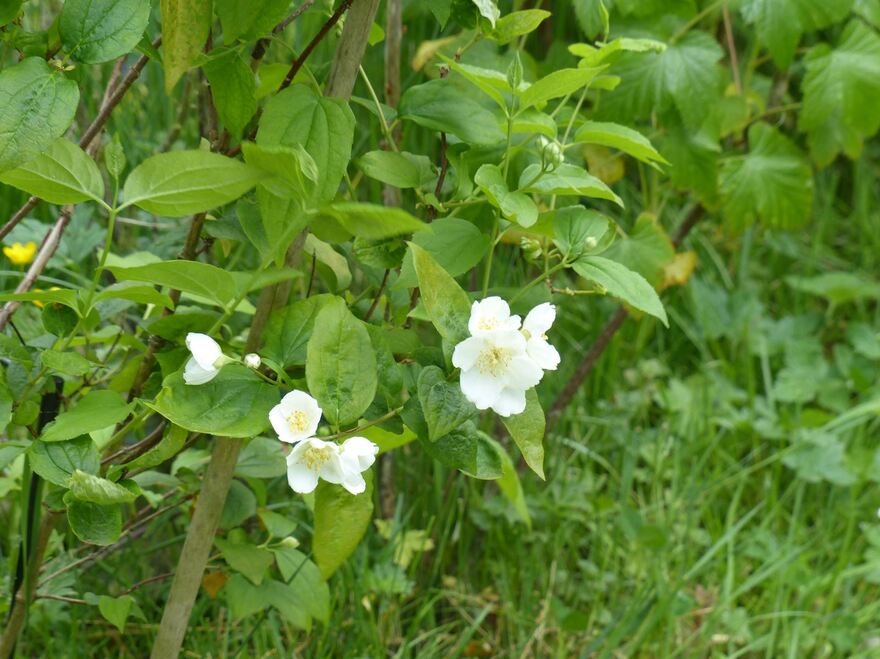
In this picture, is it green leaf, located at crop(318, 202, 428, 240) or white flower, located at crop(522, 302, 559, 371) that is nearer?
green leaf, located at crop(318, 202, 428, 240)

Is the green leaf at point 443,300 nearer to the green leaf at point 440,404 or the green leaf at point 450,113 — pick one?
the green leaf at point 440,404

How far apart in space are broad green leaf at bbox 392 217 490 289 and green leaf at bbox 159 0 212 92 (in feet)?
0.87

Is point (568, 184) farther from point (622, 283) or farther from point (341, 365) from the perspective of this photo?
point (341, 365)

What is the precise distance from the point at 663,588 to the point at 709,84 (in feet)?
2.76

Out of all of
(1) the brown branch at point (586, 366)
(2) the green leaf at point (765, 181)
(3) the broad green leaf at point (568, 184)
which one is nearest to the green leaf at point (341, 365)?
(3) the broad green leaf at point (568, 184)

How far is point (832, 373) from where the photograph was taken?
8.32 ft

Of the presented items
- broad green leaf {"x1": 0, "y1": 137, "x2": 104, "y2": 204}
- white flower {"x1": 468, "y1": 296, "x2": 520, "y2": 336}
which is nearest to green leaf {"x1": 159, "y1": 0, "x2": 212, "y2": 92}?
broad green leaf {"x1": 0, "y1": 137, "x2": 104, "y2": 204}

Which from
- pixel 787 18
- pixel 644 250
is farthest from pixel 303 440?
pixel 787 18

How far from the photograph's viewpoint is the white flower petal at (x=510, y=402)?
0.90 metres

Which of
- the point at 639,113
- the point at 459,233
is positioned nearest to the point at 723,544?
the point at 639,113

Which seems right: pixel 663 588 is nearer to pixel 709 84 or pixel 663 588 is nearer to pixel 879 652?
pixel 879 652

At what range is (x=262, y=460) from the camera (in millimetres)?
1315

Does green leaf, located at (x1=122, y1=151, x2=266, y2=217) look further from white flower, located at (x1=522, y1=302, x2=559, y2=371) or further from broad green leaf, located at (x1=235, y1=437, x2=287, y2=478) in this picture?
broad green leaf, located at (x1=235, y1=437, x2=287, y2=478)

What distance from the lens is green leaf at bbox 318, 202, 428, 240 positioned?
785mm
